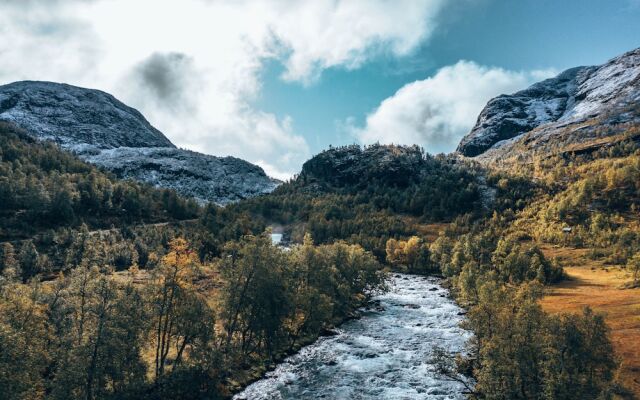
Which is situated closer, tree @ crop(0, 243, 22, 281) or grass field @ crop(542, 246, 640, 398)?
grass field @ crop(542, 246, 640, 398)

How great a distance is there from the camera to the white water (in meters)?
65.8

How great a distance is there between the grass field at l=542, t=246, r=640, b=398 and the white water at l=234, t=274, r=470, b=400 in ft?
90.4

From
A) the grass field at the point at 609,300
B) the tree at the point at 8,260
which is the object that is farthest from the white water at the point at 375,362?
the tree at the point at 8,260

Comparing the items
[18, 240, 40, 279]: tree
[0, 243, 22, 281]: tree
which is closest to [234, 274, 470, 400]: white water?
[0, 243, 22, 281]: tree

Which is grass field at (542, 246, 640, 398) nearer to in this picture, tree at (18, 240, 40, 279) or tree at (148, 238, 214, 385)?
tree at (148, 238, 214, 385)

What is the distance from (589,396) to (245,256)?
52.1 m

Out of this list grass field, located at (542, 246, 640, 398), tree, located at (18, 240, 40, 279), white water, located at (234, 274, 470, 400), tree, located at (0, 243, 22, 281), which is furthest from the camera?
tree, located at (18, 240, 40, 279)

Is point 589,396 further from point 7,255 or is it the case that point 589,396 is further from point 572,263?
point 7,255

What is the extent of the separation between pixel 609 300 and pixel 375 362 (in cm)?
7608

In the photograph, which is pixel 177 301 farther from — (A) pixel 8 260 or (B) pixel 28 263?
(B) pixel 28 263

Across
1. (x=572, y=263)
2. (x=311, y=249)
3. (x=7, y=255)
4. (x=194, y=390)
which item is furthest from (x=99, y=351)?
(x=572, y=263)

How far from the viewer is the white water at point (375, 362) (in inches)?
2589

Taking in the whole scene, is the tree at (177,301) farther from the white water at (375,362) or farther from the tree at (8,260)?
the tree at (8,260)

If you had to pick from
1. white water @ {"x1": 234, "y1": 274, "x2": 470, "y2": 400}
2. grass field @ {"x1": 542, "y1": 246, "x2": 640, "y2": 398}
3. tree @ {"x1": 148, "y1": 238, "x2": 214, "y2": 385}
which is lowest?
white water @ {"x1": 234, "y1": 274, "x2": 470, "y2": 400}
